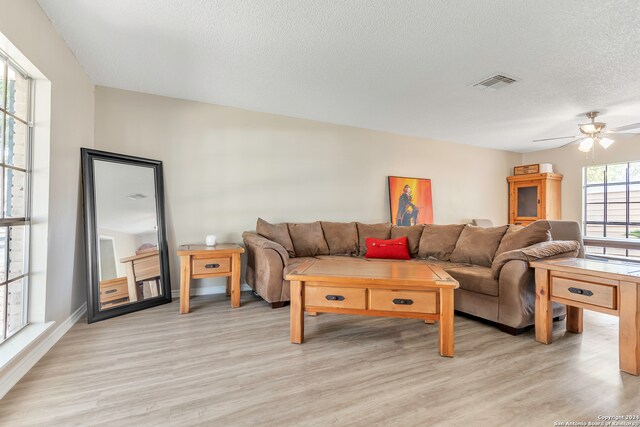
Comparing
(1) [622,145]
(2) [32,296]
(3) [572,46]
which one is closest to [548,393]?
(3) [572,46]

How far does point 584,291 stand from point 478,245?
4.00 ft

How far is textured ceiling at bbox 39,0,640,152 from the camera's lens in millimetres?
2006

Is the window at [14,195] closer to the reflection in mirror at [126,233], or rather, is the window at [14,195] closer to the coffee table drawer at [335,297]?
the reflection in mirror at [126,233]

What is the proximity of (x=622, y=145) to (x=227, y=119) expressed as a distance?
655 centimetres

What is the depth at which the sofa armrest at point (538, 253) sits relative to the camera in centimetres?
247

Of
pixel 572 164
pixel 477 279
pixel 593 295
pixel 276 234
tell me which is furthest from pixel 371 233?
pixel 572 164

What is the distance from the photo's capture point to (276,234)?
12.1 ft

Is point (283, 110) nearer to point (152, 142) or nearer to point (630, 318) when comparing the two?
point (152, 142)

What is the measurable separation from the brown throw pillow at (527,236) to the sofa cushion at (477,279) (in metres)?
0.32

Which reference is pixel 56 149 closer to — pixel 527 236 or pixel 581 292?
pixel 581 292

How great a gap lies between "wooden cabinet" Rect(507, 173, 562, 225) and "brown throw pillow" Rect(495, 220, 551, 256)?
135 inches

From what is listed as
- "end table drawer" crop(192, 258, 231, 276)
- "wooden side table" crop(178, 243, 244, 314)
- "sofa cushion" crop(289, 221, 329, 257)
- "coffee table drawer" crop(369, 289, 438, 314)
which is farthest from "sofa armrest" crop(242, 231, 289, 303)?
"coffee table drawer" crop(369, 289, 438, 314)

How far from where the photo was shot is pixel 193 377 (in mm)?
1787

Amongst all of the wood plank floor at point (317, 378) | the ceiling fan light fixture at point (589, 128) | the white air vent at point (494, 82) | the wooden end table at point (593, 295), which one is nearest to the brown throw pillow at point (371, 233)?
the wood plank floor at point (317, 378)
